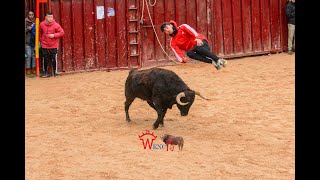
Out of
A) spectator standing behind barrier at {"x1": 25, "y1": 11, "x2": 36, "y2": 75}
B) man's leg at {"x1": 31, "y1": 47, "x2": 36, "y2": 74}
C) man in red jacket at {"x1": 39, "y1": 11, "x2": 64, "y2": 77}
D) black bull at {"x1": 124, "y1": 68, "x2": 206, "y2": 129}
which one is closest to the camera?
black bull at {"x1": 124, "y1": 68, "x2": 206, "y2": 129}

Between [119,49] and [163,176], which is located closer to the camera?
[163,176]

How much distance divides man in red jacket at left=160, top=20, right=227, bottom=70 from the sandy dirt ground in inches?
44.0

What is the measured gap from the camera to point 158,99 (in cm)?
1107

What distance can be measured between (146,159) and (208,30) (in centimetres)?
1091

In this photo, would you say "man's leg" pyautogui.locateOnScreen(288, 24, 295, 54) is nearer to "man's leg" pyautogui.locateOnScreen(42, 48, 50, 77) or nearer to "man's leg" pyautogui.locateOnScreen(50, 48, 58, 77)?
"man's leg" pyautogui.locateOnScreen(50, 48, 58, 77)

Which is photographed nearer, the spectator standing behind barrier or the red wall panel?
the spectator standing behind barrier

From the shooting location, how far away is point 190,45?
39.3ft

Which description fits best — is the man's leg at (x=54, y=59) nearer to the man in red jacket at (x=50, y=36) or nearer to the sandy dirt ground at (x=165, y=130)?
the man in red jacket at (x=50, y=36)

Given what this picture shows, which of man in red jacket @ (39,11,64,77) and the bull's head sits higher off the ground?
man in red jacket @ (39,11,64,77)

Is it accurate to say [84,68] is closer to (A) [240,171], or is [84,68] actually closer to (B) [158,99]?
(B) [158,99]

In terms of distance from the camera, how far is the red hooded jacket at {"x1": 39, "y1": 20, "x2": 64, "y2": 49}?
55.0 ft

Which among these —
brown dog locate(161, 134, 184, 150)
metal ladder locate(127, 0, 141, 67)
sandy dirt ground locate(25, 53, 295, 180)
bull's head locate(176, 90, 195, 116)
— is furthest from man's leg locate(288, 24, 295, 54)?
brown dog locate(161, 134, 184, 150)

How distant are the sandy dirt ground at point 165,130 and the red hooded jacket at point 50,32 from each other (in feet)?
2.97

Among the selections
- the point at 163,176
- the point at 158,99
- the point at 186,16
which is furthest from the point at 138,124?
the point at 186,16
